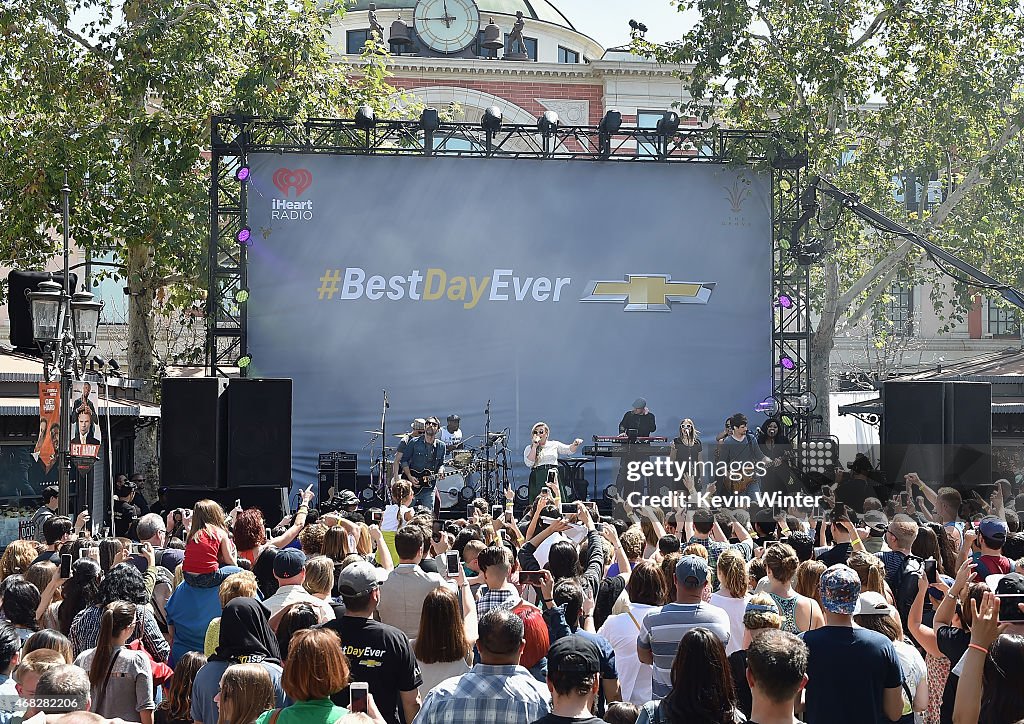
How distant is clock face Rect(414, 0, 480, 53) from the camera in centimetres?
3962

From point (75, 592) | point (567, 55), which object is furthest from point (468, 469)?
point (567, 55)

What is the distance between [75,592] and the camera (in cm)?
612

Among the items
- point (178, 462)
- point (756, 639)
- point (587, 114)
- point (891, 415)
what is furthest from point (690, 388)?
point (587, 114)

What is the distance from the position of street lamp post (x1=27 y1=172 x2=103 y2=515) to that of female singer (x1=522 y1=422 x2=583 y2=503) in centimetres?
641

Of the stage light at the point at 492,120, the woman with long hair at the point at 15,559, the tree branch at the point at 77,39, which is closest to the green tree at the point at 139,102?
the tree branch at the point at 77,39

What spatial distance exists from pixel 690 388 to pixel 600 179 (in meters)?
3.27

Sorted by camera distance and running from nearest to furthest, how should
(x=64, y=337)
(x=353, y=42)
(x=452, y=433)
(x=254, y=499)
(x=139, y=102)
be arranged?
(x=64, y=337) → (x=254, y=499) → (x=452, y=433) → (x=139, y=102) → (x=353, y=42)

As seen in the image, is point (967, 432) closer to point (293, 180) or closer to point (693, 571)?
point (693, 571)

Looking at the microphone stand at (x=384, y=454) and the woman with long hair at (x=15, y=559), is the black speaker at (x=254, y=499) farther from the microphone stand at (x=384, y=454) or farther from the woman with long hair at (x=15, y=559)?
the woman with long hair at (x=15, y=559)

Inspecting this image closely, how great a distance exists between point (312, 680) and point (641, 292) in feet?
44.0

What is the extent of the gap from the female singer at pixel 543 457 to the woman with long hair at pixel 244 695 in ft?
40.3

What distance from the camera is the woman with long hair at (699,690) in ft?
12.7

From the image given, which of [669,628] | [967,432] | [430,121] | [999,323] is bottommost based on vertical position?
[669,628]

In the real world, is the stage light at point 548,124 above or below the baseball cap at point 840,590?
above
